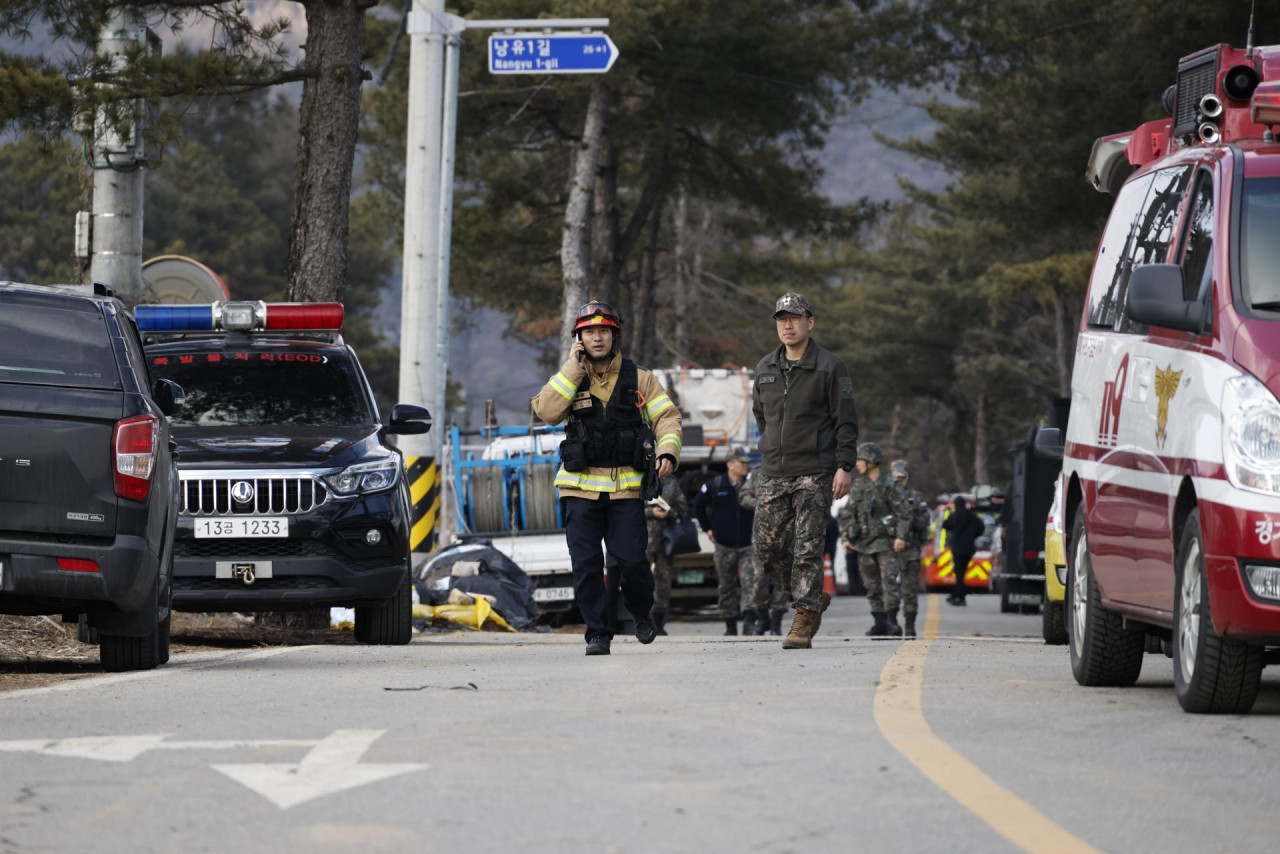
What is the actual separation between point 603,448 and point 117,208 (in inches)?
231

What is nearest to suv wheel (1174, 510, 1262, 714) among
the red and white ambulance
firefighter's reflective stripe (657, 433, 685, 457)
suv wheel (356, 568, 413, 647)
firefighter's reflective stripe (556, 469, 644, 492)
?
the red and white ambulance

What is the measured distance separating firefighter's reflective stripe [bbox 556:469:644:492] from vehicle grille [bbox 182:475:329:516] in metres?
1.82

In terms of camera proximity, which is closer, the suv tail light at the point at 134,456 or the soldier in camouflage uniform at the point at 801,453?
the suv tail light at the point at 134,456

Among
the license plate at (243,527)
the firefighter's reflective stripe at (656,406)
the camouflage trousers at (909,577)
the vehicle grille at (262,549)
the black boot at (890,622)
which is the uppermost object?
the firefighter's reflective stripe at (656,406)

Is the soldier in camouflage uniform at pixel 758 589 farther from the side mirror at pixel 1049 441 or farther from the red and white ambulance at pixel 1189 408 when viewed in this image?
the red and white ambulance at pixel 1189 408

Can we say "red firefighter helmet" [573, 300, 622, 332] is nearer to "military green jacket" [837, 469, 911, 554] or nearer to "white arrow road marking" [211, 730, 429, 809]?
"white arrow road marking" [211, 730, 429, 809]

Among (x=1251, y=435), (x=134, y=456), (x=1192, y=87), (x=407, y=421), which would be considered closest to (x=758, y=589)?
(x=407, y=421)

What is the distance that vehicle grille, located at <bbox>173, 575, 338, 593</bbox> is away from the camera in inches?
525

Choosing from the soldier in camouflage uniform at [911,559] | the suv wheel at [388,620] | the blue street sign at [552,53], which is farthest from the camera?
the blue street sign at [552,53]

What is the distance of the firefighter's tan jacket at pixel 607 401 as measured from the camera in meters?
12.0

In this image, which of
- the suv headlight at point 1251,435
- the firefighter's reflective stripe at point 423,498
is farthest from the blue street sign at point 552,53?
the suv headlight at point 1251,435

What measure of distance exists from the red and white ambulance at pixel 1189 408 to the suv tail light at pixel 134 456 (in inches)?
165

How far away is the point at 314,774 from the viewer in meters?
6.48

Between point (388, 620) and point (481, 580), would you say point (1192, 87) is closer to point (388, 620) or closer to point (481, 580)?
point (388, 620)
